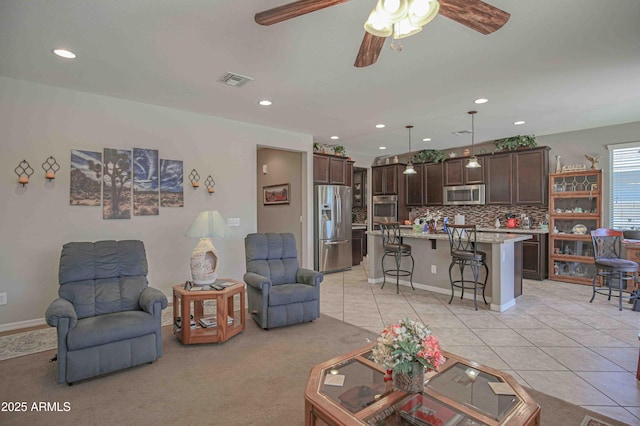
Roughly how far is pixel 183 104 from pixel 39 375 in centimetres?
325

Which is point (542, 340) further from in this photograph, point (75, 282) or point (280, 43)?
point (75, 282)

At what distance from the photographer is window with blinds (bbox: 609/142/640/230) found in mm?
5320

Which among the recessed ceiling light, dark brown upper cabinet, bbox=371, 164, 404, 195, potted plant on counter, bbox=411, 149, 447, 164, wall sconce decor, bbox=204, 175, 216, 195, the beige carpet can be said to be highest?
the recessed ceiling light

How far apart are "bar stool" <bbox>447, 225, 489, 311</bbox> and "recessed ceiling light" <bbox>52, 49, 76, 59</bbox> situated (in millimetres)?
4578

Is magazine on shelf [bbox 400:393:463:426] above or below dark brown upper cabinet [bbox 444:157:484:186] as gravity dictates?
below

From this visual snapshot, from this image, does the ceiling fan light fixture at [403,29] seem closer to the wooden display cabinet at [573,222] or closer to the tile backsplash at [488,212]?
the tile backsplash at [488,212]

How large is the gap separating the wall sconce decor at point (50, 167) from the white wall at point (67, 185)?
0.13 ft

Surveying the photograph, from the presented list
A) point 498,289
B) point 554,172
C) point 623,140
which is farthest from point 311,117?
point 623,140

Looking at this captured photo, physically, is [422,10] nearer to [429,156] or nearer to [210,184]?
[210,184]

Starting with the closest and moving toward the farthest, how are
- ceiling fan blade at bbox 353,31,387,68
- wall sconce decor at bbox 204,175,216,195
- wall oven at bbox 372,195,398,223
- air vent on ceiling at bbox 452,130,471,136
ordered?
ceiling fan blade at bbox 353,31,387,68
wall sconce decor at bbox 204,175,216,195
air vent on ceiling at bbox 452,130,471,136
wall oven at bbox 372,195,398,223

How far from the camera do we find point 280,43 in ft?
8.89

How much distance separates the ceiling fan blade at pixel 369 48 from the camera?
200cm

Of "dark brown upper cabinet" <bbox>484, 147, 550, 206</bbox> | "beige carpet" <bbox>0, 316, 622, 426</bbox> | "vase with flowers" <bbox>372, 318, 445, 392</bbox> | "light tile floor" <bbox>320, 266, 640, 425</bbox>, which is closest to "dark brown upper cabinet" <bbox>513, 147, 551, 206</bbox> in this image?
"dark brown upper cabinet" <bbox>484, 147, 550, 206</bbox>

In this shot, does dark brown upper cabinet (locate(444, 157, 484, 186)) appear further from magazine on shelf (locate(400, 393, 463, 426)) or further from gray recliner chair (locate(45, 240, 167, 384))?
gray recliner chair (locate(45, 240, 167, 384))
